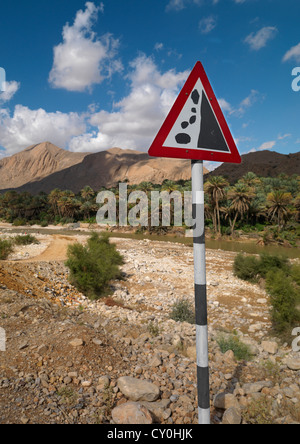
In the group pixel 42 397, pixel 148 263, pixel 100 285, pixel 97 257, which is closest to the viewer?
pixel 42 397

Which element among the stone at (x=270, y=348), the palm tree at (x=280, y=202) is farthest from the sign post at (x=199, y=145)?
the palm tree at (x=280, y=202)

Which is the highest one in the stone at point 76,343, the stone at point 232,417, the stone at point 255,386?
the stone at point 76,343

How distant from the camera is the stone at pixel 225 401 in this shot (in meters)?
3.09

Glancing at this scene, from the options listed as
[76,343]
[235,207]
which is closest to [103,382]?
[76,343]

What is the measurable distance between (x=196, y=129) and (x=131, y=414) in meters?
2.84

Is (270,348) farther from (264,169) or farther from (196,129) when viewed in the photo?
(264,169)

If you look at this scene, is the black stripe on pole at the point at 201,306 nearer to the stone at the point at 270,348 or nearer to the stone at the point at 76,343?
the stone at the point at 76,343

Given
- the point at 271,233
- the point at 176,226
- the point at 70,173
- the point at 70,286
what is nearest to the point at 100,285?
the point at 70,286

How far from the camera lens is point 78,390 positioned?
321 centimetres

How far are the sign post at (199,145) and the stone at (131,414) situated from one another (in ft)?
3.28

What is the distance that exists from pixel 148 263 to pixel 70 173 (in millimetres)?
143298

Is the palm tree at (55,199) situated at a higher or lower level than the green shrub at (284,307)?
higher
